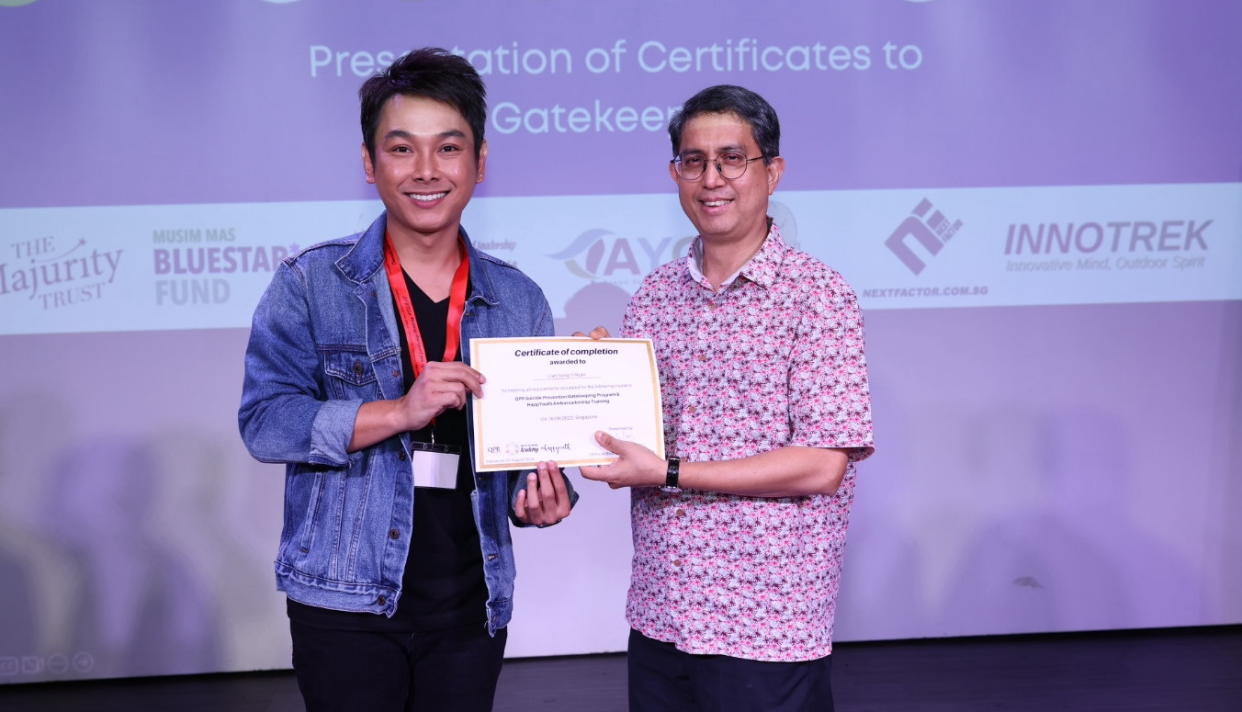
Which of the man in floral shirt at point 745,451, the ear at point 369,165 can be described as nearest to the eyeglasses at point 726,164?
the man in floral shirt at point 745,451

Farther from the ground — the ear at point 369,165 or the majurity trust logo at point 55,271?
the ear at point 369,165

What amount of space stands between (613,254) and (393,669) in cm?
224

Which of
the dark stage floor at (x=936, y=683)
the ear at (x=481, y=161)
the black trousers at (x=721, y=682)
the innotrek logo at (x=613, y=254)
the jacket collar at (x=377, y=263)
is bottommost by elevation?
the dark stage floor at (x=936, y=683)

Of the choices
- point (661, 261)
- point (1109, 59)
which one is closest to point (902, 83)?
point (1109, 59)

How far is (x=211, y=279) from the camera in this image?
11.3 feet

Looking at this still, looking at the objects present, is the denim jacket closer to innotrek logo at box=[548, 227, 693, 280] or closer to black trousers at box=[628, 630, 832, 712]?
black trousers at box=[628, 630, 832, 712]

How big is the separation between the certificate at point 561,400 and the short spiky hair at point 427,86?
0.39m

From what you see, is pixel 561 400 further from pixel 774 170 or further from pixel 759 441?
pixel 774 170

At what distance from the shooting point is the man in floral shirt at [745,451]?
1625 millimetres

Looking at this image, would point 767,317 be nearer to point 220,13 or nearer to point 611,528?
point 611,528

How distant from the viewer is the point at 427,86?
5.12 ft

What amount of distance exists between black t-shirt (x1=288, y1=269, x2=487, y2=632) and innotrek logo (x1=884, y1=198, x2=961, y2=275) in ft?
7.95

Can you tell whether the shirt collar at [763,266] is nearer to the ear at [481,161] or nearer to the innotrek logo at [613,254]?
the ear at [481,161]

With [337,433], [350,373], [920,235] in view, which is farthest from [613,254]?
[337,433]
